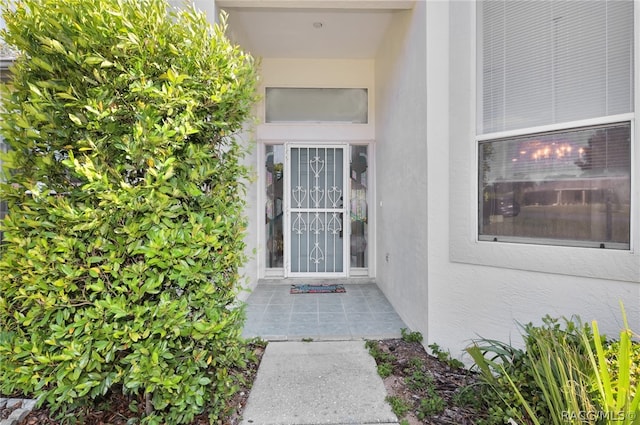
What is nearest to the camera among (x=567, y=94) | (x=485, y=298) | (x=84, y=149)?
(x=84, y=149)

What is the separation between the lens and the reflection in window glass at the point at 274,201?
16.2ft

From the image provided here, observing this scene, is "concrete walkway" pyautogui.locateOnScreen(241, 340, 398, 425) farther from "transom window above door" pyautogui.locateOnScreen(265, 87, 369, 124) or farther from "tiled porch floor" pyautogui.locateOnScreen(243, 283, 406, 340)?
"transom window above door" pyautogui.locateOnScreen(265, 87, 369, 124)

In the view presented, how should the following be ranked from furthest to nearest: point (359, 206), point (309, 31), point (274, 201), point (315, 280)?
point (359, 206) → point (274, 201) → point (315, 280) → point (309, 31)

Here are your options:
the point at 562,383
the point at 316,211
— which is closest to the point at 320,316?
the point at 316,211

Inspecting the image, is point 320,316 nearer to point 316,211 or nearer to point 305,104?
point 316,211

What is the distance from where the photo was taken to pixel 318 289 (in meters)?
4.45

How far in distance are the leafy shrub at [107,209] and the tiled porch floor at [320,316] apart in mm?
1457

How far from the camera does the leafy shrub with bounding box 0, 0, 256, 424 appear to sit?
1.53 meters

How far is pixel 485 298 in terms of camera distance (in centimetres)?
239

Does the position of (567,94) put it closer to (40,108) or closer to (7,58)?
(40,108)

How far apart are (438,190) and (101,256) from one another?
95.7 inches

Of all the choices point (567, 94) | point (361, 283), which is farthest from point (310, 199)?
point (567, 94)

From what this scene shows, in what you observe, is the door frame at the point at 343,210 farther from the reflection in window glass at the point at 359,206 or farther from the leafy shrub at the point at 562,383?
the leafy shrub at the point at 562,383

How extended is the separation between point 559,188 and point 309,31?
3452 millimetres
